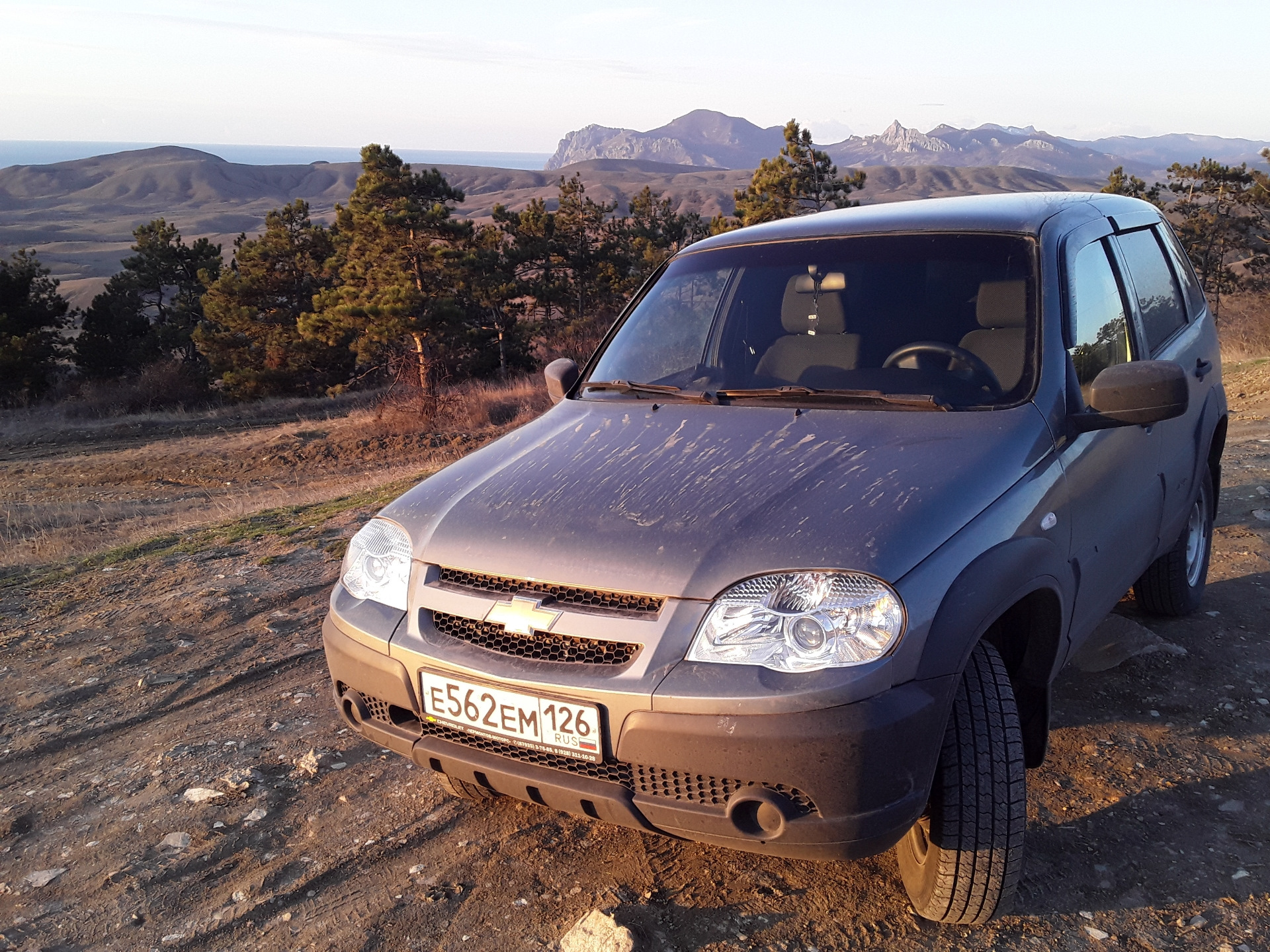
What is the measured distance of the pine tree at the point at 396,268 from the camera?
2386 centimetres

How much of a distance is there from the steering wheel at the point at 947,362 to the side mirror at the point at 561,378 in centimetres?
127

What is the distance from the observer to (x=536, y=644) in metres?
2.23

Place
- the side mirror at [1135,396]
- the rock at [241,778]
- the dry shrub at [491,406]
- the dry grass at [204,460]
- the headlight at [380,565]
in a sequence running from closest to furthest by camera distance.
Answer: the headlight at [380,565] < the side mirror at [1135,396] < the rock at [241,778] < the dry grass at [204,460] < the dry shrub at [491,406]

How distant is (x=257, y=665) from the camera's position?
172 inches

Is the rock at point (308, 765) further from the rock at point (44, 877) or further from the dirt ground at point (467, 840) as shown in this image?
the rock at point (44, 877)

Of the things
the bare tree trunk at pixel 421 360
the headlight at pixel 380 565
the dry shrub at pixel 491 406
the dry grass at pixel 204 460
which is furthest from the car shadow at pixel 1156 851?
the bare tree trunk at pixel 421 360

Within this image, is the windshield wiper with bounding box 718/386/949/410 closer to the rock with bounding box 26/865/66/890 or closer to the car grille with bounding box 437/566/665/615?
the car grille with bounding box 437/566/665/615

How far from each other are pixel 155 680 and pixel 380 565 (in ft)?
7.48

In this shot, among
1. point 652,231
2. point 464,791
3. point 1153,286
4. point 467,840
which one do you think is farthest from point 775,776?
point 652,231

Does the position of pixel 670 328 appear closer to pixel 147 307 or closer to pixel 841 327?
pixel 841 327

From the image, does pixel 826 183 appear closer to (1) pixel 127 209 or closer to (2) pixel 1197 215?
(2) pixel 1197 215

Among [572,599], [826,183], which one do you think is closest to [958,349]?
[572,599]

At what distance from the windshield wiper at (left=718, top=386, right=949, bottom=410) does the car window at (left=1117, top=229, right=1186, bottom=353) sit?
141 cm

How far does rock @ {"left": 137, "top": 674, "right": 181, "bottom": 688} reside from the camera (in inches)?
165
